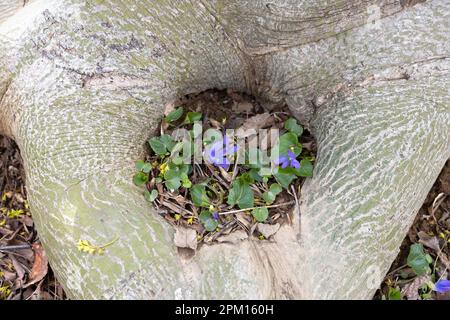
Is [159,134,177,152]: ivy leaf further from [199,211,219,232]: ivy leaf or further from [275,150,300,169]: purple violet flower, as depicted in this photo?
[275,150,300,169]: purple violet flower

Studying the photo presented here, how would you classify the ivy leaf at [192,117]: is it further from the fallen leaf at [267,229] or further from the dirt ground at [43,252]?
the dirt ground at [43,252]

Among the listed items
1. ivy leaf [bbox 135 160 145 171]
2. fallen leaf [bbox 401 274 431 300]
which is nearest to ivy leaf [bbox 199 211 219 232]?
ivy leaf [bbox 135 160 145 171]

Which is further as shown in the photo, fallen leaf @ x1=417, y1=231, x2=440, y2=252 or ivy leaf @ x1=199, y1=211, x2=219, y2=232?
fallen leaf @ x1=417, y1=231, x2=440, y2=252

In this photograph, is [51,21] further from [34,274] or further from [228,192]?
[34,274]

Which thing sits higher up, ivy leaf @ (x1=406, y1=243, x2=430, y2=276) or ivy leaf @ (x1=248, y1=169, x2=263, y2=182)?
ivy leaf @ (x1=248, y1=169, x2=263, y2=182)

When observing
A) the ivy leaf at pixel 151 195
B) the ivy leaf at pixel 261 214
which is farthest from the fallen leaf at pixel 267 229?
the ivy leaf at pixel 151 195

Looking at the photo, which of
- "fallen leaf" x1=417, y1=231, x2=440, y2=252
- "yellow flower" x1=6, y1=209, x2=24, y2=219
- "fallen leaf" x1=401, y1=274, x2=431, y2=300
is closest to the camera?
"fallen leaf" x1=401, y1=274, x2=431, y2=300
